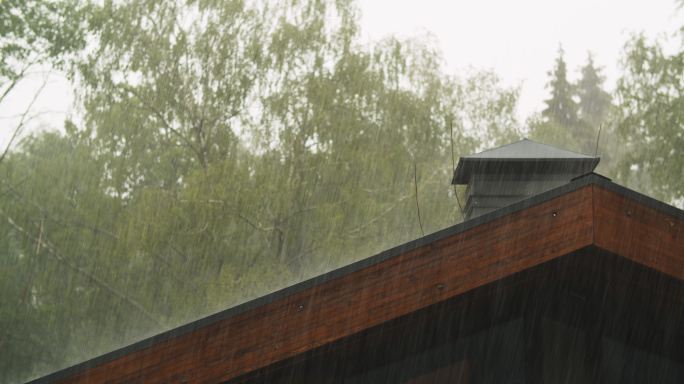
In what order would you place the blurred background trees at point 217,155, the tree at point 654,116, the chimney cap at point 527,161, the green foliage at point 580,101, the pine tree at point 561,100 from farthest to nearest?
the pine tree at point 561,100, the green foliage at point 580,101, the tree at point 654,116, the blurred background trees at point 217,155, the chimney cap at point 527,161

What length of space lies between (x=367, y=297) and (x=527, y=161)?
5.23 ft

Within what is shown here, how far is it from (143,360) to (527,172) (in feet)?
6.71

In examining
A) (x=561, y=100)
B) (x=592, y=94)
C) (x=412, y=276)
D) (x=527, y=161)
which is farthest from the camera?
(x=592, y=94)

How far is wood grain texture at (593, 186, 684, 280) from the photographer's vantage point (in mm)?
2316

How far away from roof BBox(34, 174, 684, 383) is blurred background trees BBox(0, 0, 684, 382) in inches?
494

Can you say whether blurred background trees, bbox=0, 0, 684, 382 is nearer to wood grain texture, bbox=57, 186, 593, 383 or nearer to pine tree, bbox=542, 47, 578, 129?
wood grain texture, bbox=57, 186, 593, 383

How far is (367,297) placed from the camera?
2326 millimetres

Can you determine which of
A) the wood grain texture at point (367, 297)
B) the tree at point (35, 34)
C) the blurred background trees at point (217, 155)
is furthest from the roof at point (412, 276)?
the tree at point (35, 34)

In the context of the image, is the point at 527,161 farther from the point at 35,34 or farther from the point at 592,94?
the point at 592,94

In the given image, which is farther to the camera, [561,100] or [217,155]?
[561,100]

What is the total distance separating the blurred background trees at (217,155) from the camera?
Answer: 15484 millimetres

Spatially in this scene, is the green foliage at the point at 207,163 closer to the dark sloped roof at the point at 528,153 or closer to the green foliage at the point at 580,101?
the dark sloped roof at the point at 528,153

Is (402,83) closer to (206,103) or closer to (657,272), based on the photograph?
(206,103)

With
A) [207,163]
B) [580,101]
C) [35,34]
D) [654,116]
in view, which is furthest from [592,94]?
[35,34]
